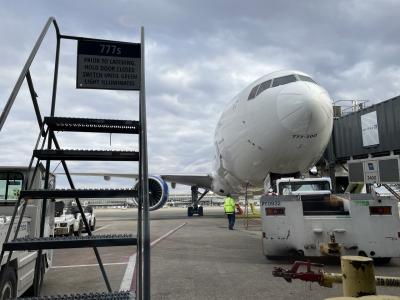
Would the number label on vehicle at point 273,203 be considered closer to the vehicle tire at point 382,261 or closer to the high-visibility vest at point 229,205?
the vehicle tire at point 382,261

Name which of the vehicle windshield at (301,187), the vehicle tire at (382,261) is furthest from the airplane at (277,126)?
the vehicle tire at (382,261)

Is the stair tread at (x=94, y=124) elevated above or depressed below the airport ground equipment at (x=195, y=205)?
above

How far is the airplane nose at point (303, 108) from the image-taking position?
9.38 meters

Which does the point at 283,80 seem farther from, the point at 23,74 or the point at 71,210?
the point at 71,210

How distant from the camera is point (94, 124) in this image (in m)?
3.27

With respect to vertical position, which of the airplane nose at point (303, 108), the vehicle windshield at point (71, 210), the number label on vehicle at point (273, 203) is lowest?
the vehicle windshield at point (71, 210)

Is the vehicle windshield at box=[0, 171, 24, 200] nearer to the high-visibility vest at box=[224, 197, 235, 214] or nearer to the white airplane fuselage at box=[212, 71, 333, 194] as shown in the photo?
the white airplane fuselage at box=[212, 71, 333, 194]

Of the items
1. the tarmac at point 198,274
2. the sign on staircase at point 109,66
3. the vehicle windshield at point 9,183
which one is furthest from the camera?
the vehicle windshield at point 9,183

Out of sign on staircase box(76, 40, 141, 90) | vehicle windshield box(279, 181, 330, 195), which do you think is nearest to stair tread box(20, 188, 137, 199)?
sign on staircase box(76, 40, 141, 90)

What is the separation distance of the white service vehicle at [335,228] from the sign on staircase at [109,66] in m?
4.27

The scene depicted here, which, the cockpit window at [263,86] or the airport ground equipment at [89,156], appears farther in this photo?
the cockpit window at [263,86]

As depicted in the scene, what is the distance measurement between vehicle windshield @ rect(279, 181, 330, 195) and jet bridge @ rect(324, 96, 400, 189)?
1.65 m

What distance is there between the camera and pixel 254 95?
36.6ft

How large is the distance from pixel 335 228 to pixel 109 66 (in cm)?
508
